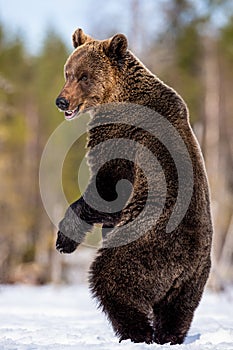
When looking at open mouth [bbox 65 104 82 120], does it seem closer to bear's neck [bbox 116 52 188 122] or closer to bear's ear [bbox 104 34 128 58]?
bear's neck [bbox 116 52 188 122]

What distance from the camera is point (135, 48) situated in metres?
20.2

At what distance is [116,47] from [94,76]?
33 centimetres

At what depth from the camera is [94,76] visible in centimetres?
612

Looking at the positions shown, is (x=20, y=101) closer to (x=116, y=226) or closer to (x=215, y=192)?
(x=215, y=192)

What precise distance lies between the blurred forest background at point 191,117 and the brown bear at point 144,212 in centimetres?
1448

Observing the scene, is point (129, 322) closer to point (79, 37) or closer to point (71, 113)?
point (71, 113)

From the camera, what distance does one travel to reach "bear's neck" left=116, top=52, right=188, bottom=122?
18.8 feet

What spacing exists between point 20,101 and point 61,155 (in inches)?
253

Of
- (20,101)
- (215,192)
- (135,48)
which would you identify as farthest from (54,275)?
(20,101)

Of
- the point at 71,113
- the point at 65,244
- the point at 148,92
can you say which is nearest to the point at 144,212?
the point at 65,244

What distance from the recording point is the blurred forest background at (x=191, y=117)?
74.7ft

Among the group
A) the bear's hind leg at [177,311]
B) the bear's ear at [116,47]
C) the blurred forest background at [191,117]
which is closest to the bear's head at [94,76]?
the bear's ear at [116,47]

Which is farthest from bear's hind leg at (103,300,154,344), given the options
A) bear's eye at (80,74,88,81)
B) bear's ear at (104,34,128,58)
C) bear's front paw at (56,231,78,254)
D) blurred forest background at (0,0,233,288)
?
blurred forest background at (0,0,233,288)

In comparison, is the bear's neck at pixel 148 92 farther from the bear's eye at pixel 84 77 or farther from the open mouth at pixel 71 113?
the open mouth at pixel 71 113
